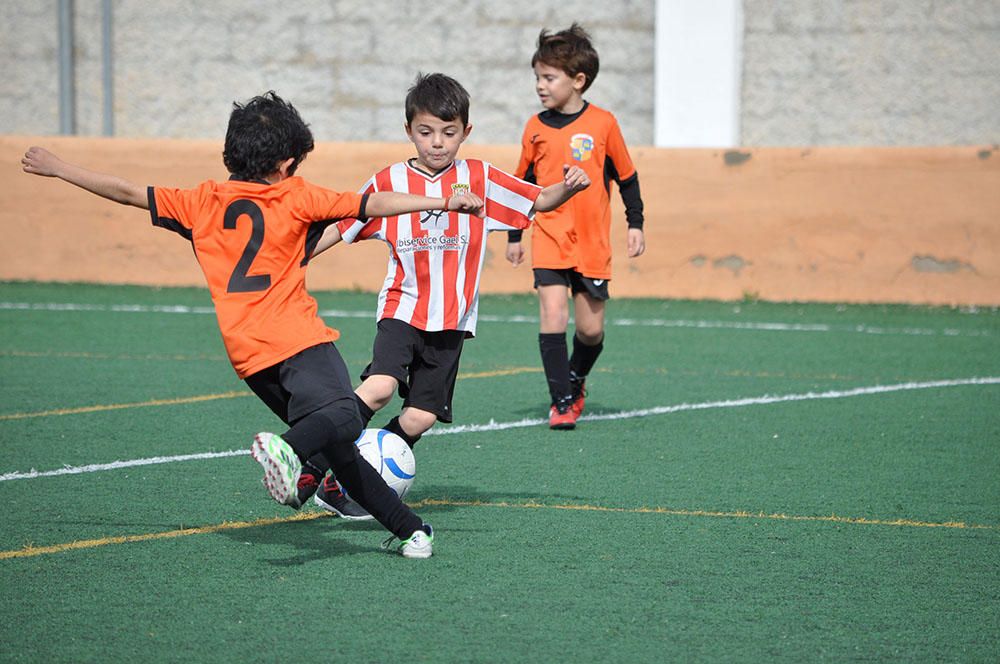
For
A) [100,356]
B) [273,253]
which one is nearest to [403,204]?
[273,253]

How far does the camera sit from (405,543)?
15.4 feet

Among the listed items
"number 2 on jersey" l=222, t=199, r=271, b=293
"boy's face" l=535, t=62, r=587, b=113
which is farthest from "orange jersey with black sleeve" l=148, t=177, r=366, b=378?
"boy's face" l=535, t=62, r=587, b=113

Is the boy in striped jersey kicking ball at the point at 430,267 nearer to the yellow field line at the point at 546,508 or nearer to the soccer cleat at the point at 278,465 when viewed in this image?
the yellow field line at the point at 546,508

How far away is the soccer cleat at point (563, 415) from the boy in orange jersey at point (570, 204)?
8 centimetres

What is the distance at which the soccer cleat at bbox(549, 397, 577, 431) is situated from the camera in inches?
285

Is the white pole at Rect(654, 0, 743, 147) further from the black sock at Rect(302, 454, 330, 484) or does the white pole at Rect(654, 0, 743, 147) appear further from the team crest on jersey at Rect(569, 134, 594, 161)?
the black sock at Rect(302, 454, 330, 484)

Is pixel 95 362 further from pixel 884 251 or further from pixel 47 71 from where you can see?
pixel 47 71

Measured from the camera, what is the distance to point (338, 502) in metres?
5.35

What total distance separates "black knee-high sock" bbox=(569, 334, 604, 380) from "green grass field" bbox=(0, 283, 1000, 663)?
349mm

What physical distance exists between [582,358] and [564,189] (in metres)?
2.71

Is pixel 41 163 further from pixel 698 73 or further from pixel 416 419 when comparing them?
pixel 698 73

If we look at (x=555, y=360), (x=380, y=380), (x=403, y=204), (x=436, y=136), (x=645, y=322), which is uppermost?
(x=436, y=136)

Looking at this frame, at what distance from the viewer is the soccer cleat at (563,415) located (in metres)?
7.23

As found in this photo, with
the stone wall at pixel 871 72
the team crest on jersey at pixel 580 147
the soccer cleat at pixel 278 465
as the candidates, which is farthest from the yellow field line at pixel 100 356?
the stone wall at pixel 871 72
